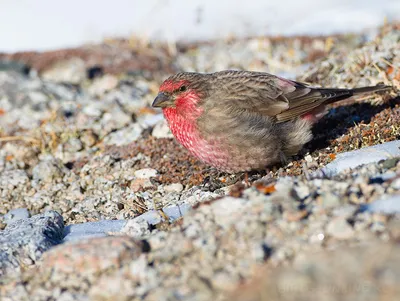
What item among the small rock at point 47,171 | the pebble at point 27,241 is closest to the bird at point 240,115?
the pebble at point 27,241

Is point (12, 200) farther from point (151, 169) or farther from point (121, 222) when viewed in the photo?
point (121, 222)

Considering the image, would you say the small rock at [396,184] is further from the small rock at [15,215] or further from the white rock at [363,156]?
the small rock at [15,215]

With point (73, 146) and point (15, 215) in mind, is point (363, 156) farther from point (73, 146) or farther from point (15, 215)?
point (73, 146)

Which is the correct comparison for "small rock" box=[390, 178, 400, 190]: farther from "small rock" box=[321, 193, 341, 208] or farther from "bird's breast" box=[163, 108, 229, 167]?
"bird's breast" box=[163, 108, 229, 167]

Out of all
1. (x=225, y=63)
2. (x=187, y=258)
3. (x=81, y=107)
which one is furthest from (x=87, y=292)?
(x=225, y=63)

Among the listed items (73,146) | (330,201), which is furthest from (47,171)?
(330,201)
